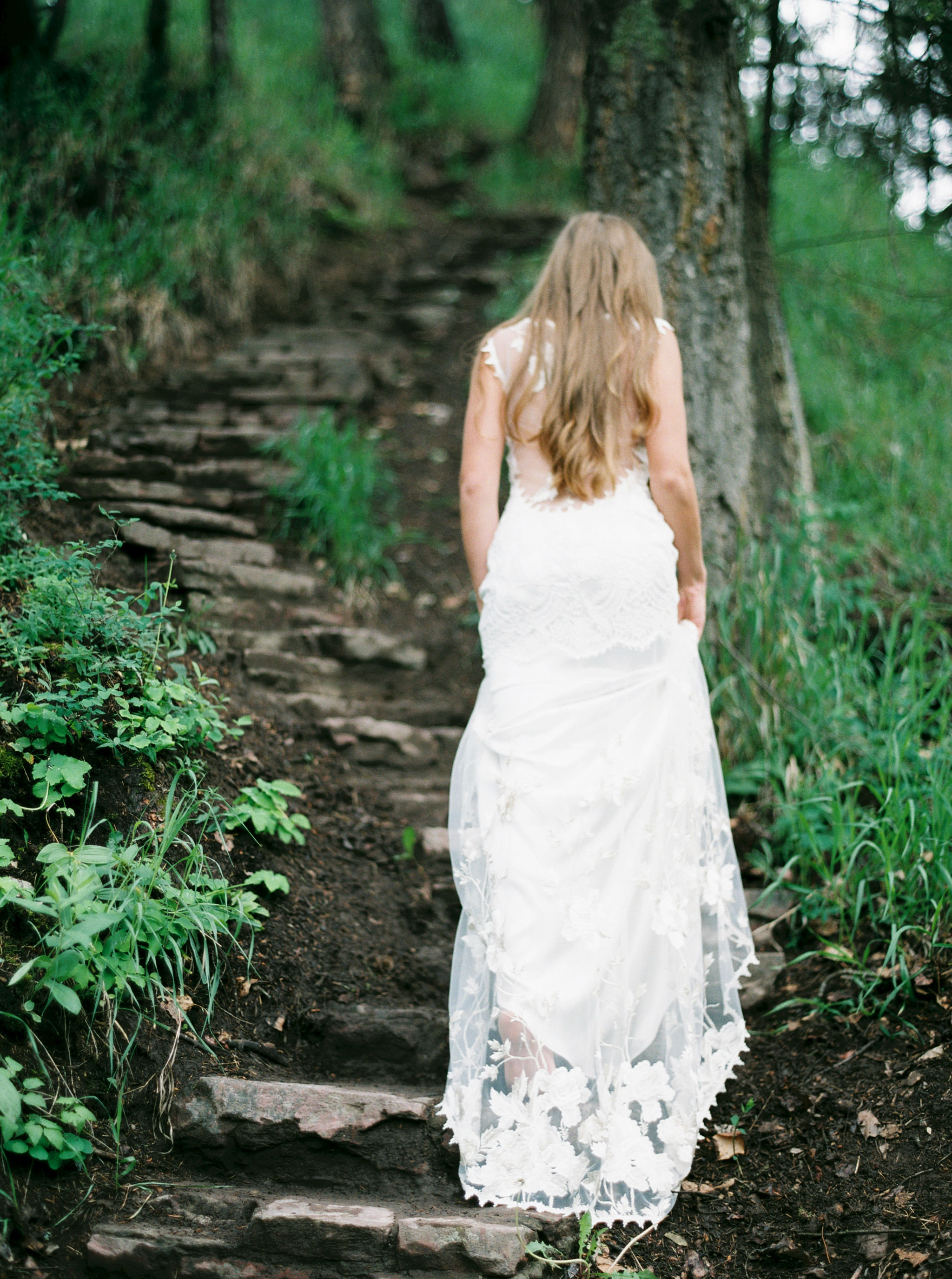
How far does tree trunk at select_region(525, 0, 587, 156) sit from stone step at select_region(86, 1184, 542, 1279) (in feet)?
33.5

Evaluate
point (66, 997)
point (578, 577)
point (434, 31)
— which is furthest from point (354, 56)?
point (66, 997)

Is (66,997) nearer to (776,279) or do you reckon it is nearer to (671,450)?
(671,450)

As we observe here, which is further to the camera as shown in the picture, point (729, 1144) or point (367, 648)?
point (367, 648)

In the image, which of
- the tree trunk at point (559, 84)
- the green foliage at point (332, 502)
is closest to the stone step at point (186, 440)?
the green foliage at point (332, 502)

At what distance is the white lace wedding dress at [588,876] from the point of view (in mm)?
2078

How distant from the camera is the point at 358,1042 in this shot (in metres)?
2.40

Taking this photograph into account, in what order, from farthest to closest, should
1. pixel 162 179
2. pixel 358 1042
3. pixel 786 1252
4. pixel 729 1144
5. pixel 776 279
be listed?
pixel 162 179 → pixel 776 279 → pixel 358 1042 → pixel 729 1144 → pixel 786 1252

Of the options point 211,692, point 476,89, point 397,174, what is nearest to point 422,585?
point 211,692

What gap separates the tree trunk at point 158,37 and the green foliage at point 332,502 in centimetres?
333

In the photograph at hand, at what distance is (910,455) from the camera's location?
4.86 metres

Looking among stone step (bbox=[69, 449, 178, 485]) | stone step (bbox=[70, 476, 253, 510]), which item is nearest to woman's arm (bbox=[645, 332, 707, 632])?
stone step (bbox=[70, 476, 253, 510])

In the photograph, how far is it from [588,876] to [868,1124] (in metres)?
0.92

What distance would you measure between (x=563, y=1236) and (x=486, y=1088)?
347mm

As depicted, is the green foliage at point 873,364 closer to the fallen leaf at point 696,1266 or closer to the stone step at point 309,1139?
the fallen leaf at point 696,1266
